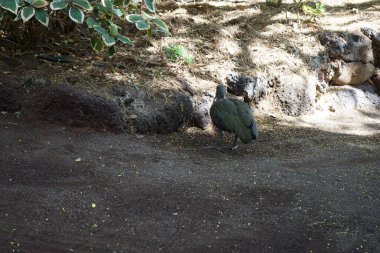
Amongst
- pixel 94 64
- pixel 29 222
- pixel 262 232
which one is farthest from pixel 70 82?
pixel 262 232

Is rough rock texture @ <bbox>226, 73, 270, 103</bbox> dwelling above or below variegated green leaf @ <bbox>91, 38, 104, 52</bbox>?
below

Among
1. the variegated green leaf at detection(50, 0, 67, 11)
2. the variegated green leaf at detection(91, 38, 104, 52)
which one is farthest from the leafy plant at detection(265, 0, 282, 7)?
the variegated green leaf at detection(50, 0, 67, 11)

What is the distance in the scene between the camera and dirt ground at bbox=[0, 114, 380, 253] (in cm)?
308

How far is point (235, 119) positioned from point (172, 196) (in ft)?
5.03

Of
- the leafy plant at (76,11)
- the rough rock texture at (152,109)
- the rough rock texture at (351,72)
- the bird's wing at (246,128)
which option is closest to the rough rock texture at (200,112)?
the rough rock texture at (152,109)

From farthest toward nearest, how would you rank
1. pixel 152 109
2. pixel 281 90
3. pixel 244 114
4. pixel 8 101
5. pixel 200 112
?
pixel 281 90 < pixel 200 112 < pixel 152 109 < pixel 244 114 < pixel 8 101

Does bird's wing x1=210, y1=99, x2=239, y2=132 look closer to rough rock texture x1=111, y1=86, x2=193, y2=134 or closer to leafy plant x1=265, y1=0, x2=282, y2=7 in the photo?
rough rock texture x1=111, y1=86, x2=193, y2=134

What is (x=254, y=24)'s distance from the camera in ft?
25.2

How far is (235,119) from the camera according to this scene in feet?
16.3

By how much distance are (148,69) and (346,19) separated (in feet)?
13.2

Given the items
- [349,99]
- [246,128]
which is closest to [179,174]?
[246,128]

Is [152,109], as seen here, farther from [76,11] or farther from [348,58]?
[348,58]

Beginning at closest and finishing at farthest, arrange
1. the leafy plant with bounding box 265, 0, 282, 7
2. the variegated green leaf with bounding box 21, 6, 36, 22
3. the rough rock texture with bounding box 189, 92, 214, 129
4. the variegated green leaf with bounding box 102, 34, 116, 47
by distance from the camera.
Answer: the variegated green leaf with bounding box 21, 6, 36, 22, the variegated green leaf with bounding box 102, 34, 116, 47, the rough rock texture with bounding box 189, 92, 214, 129, the leafy plant with bounding box 265, 0, 282, 7

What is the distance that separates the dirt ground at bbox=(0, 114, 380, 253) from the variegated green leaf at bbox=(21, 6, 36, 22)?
0.98 meters
